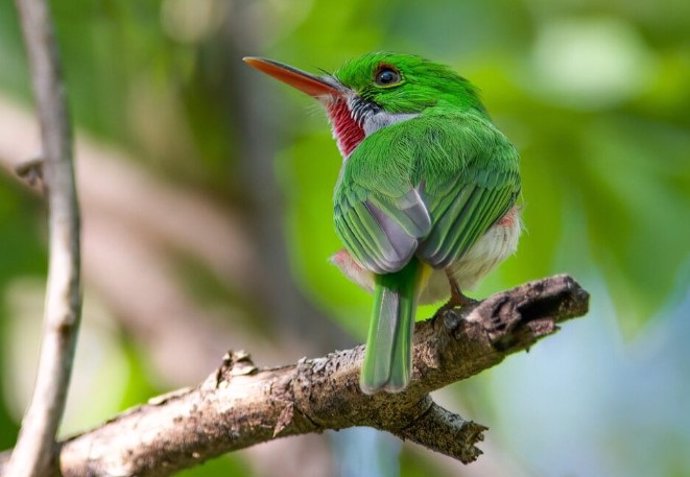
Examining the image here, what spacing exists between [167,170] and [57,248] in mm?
2005

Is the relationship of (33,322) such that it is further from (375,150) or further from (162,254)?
(375,150)

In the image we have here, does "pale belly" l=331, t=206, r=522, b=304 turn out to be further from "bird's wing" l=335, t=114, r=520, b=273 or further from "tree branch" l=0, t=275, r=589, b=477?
"tree branch" l=0, t=275, r=589, b=477

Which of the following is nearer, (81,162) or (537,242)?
(537,242)

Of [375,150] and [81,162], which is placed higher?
[81,162]

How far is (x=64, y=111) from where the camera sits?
287cm

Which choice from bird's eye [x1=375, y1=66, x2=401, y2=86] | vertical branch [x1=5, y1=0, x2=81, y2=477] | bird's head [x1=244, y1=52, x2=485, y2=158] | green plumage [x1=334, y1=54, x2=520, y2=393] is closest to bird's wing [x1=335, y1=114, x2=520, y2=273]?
green plumage [x1=334, y1=54, x2=520, y2=393]

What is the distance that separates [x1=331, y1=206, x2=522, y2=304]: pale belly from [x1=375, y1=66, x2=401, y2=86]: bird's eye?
967 mm

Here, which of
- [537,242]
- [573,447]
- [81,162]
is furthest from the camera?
[573,447]

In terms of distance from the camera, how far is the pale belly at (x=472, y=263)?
2766 millimetres

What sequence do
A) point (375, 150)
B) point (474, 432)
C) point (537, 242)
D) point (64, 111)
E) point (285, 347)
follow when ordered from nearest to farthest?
point (474, 432) → point (64, 111) → point (375, 150) → point (537, 242) → point (285, 347)

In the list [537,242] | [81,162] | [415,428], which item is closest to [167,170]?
[81,162]

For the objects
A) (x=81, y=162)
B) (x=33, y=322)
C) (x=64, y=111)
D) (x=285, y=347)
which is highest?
(x=81, y=162)

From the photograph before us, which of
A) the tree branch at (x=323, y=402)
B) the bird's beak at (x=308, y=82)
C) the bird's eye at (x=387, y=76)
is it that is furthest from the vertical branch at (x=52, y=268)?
the bird's eye at (x=387, y=76)

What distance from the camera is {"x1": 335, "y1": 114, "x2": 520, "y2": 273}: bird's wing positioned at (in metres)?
2.51
